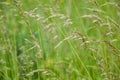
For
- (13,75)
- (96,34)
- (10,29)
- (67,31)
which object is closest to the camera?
(13,75)

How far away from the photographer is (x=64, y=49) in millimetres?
2553

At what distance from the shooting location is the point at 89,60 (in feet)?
7.55

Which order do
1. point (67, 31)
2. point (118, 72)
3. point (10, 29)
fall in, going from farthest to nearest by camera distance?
1. point (10, 29)
2. point (67, 31)
3. point (118, 72)

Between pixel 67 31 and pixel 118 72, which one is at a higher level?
pixel 67 31

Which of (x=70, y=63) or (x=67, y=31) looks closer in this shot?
(x=70, y=63)

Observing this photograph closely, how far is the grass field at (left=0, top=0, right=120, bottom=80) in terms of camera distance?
188 cm

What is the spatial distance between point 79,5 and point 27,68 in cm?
105

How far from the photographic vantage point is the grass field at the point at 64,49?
1.88m

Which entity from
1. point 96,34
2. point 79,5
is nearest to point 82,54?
point 96,34

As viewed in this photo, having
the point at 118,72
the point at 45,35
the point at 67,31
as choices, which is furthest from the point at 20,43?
the point at 118,72

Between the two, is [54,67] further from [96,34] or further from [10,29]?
[10,29]

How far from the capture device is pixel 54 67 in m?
2.39

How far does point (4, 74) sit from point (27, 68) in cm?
16

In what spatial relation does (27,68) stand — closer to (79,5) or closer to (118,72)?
(118,72)
